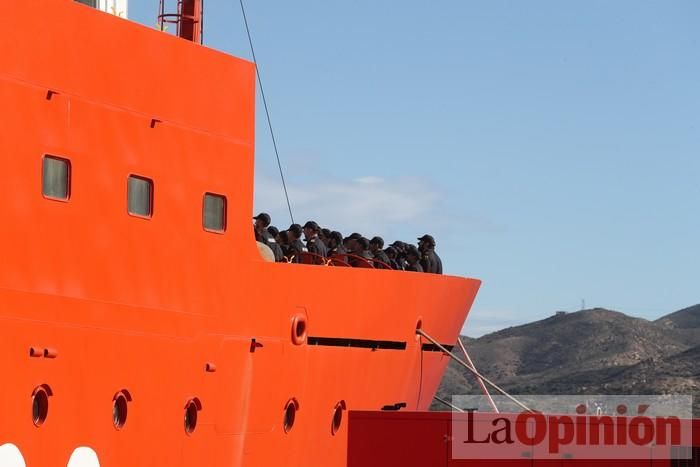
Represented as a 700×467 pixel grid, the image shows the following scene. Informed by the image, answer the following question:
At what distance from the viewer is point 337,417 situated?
21.2 meters

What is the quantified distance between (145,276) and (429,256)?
8311mm

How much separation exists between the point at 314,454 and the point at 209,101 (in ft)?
17.0

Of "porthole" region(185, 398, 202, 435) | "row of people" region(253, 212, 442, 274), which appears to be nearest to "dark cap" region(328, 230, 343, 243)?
"row of people" region(253, 212, 442, 274)

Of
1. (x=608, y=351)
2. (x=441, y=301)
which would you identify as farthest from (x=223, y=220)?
(x=608, y=351)

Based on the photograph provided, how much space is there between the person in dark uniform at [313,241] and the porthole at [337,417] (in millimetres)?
2208

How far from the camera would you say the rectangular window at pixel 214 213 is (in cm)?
1844

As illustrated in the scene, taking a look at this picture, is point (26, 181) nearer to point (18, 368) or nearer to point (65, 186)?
point (65, 186)

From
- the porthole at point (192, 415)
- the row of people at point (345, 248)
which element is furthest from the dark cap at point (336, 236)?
the porthole at point (192, 415)

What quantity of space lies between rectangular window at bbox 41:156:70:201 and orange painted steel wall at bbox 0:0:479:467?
98 mm

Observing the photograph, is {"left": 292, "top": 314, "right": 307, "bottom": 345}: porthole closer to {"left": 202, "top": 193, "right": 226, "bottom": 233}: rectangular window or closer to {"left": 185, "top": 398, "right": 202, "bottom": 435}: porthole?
{"left": 202, "top": 193, "right": 226, "bottom": 233}: rectangular window

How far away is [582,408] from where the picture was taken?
18.9m

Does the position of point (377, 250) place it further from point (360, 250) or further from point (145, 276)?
point (145, 276)

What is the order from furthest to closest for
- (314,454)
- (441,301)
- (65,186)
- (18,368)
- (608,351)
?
(608,351) < (441,301) < (314,454) < (65,186) < (18,368)

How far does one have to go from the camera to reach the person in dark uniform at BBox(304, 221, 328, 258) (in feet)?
71.4
